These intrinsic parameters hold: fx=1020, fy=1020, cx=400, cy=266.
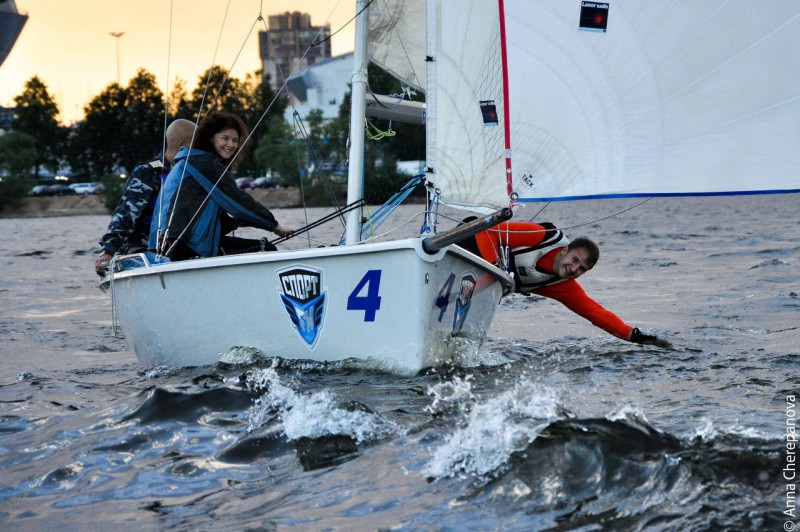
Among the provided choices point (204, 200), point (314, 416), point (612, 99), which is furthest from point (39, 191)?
point (314, 416)

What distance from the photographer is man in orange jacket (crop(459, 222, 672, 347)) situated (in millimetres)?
6191

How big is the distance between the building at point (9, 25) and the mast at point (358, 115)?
82873 millimetres

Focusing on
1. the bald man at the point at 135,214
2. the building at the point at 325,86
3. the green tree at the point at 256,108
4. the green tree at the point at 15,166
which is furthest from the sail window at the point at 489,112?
the building at the point at 325,86

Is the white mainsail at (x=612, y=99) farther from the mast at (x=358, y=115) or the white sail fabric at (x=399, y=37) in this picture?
the white sail fabric at (x=399, y=37)

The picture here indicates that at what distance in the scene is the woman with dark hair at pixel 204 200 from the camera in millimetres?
5965

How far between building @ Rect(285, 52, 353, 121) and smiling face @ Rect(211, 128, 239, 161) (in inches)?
Answer: 2843

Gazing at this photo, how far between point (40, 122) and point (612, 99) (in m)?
72.6

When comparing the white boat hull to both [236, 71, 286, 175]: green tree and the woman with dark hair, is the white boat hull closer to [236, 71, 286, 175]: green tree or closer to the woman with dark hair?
the woman with dark hair

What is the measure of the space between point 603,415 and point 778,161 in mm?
1859

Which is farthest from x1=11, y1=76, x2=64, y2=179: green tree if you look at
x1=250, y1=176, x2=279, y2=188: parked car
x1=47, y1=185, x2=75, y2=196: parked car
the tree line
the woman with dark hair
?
the woman with dark hair

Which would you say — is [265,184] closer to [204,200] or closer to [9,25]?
[9,25]

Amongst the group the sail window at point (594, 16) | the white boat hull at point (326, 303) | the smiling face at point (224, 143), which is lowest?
the white boat hull at point (326, 303)

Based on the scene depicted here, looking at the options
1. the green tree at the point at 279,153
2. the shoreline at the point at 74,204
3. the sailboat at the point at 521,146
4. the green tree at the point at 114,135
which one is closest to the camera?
the sailboat at the point at 521,146

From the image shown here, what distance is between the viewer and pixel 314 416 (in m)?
4.39
